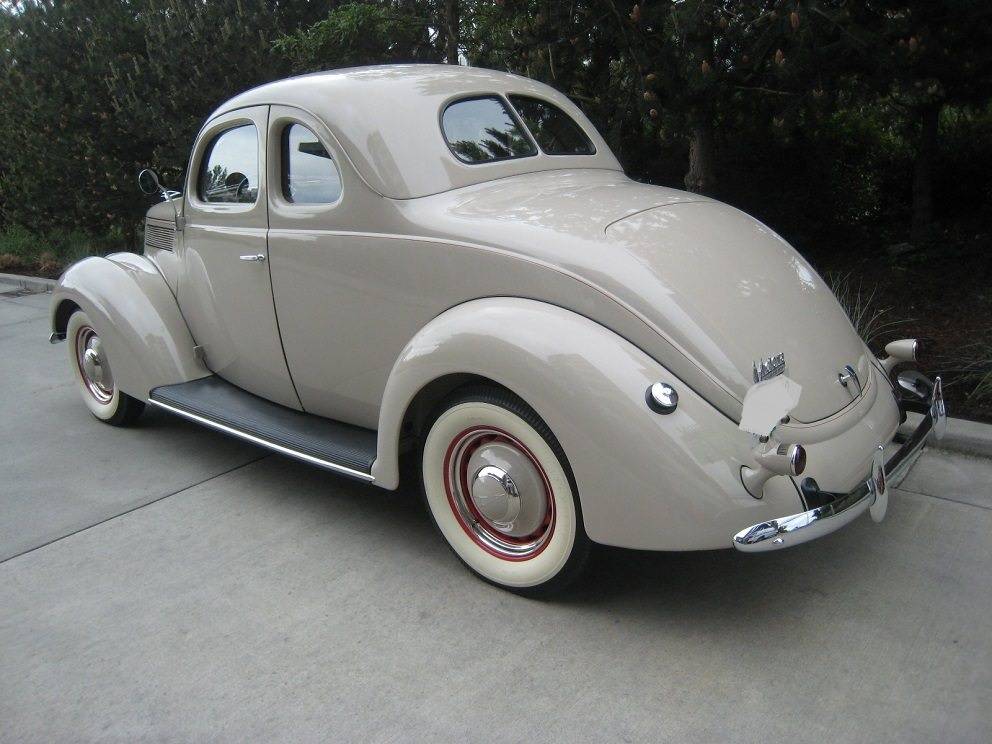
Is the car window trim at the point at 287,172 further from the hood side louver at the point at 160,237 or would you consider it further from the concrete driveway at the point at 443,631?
the concrete driveway at the point at 443,631

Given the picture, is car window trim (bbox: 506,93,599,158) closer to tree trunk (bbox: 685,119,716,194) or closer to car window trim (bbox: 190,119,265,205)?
car window trim (bbox: 190,119,265,205)

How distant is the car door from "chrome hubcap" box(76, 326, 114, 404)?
0.73 meters

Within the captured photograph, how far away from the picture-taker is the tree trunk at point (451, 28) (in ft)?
24.5

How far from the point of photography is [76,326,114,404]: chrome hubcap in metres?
4.81

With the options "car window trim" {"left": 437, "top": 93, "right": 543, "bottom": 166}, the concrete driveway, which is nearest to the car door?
the concrete driveway

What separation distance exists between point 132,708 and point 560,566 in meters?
1.38

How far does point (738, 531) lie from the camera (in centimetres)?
255

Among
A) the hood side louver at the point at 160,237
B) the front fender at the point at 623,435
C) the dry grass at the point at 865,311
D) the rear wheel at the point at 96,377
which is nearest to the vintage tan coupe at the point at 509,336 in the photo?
the front fender at the point at 623,435

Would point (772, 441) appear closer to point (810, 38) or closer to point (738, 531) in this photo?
point (738, 531)

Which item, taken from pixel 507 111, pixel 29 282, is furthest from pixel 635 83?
pixel 29 282

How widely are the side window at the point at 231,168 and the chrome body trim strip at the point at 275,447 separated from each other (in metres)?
1.02

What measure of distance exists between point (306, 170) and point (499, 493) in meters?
1.70

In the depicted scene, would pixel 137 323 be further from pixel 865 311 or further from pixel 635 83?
pixel 865 311

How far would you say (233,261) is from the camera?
4.01m
